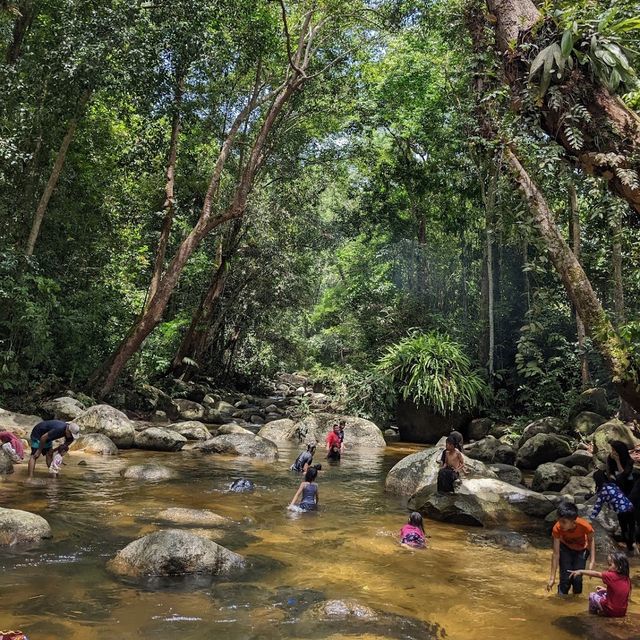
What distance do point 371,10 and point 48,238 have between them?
38.6 ft

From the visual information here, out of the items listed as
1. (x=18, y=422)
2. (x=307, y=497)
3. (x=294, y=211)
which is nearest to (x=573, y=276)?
(x=307, y=497)

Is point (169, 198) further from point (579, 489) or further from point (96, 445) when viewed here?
point (579, 489)

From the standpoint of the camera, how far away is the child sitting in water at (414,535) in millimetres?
6977

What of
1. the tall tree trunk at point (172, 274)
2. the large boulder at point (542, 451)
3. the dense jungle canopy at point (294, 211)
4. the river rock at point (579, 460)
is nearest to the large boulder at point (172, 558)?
the dense jungle canopy at point (294, 211)

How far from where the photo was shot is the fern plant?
56.0ft

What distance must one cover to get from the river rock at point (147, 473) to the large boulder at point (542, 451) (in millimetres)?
7648

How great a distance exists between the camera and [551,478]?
425 inches

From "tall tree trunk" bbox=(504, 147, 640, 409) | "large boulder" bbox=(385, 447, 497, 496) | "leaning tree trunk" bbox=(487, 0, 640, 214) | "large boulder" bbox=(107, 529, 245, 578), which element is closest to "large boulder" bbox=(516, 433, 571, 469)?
"large boulder" bbox=(385, 447, 497, 496)

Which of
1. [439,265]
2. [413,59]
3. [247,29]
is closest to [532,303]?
[439,265]

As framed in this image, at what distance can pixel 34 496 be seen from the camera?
26.7 feet

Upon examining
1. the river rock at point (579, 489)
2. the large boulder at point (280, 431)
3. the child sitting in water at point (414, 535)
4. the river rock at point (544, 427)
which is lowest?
the large boulder at point (280, 431)

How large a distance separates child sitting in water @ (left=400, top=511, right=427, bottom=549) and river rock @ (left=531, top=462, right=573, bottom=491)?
4.61 metres

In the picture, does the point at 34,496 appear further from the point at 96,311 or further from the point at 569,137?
the point at 96,311

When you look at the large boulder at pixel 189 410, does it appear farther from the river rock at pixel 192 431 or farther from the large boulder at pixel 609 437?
the large boulder at pixel 609 437
